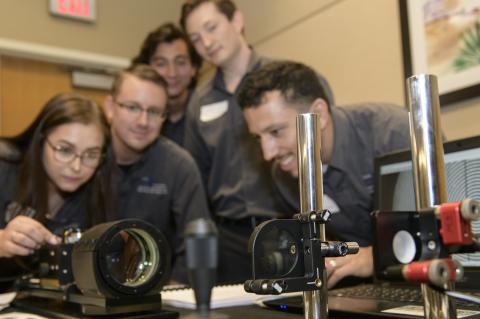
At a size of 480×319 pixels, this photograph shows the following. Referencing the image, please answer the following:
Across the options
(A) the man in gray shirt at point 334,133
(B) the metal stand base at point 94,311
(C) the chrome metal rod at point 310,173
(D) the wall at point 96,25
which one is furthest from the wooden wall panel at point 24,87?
(C) the chrome metal rod at point 310,173

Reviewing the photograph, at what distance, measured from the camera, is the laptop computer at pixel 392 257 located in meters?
0.69

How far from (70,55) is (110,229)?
2.35 metres

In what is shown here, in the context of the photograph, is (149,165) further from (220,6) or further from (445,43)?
(445,43)

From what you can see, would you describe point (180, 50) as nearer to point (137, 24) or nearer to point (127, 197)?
point (127, 197)

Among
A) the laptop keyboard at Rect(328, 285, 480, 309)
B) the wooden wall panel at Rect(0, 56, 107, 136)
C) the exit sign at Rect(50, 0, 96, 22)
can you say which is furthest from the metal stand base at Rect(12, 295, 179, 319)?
the exit sign at Rect(50, 0, 96, 22)

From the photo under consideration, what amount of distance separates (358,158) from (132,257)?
708mm

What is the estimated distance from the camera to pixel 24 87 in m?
2.93

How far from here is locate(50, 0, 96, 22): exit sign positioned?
2908mm

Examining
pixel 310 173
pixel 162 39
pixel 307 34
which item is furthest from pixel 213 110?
pixel 310 173

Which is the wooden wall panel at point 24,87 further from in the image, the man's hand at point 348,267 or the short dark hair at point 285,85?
the man's hand at point 348,267

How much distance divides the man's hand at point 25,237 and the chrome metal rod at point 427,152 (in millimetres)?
764

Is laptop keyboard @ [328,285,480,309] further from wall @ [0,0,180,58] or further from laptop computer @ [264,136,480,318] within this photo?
wall @ [0,0,180,58]

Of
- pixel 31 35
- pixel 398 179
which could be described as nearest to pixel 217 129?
pixel 398 179

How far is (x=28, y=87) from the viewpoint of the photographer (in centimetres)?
295
